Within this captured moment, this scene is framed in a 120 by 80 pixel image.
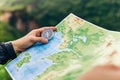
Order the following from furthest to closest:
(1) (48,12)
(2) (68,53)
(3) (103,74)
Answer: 1. (1) (48,12)
2. (2) (68,53)
3. (3) (103,74)

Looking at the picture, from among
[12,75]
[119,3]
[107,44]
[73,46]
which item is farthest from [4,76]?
[119,3]

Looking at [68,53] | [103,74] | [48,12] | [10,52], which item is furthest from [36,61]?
[48,12]

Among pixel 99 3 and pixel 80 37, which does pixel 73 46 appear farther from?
pixel 99 3

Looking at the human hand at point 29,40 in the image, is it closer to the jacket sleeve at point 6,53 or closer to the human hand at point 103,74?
the jacket sleeve at point 6,53

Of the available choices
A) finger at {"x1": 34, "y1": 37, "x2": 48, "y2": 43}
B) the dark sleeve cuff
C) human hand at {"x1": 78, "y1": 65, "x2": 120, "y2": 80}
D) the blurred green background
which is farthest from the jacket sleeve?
the blurred green background

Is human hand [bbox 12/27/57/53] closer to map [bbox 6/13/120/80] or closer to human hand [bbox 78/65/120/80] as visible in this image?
map [bbox 6/13/120/80]

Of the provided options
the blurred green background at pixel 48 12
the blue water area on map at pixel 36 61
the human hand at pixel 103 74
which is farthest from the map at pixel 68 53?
the blurred green background at pixel 48 12

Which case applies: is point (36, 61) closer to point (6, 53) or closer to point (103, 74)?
point (6, 53)
